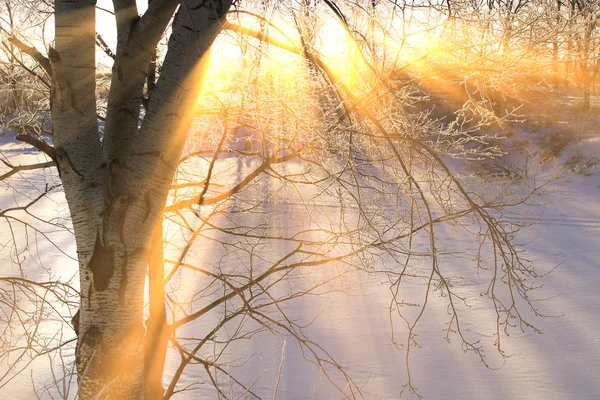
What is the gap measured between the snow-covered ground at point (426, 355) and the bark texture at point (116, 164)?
3.47 metres

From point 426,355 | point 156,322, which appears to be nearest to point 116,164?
point 156,322

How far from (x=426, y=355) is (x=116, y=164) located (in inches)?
258

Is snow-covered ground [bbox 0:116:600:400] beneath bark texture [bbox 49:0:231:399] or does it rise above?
beneath

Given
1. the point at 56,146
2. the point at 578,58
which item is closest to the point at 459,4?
the point at 578,58

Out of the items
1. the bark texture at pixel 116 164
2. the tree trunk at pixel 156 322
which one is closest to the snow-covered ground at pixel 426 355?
the tree trunk at pixel 156 322

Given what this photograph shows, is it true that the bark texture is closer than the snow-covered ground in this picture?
Yes

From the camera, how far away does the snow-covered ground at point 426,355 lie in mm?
7027

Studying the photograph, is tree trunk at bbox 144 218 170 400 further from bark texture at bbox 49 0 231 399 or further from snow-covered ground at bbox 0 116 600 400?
snow-covered ground at bbox 0 116 600 400

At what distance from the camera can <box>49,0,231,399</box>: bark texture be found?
211cm

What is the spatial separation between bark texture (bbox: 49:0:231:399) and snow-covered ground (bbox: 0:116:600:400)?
3.47m

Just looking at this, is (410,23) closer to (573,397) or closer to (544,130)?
(573,397)

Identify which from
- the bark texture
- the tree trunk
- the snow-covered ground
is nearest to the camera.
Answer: the bark texture

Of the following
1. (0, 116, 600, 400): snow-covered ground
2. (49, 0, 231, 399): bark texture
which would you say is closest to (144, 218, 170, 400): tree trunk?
(49, 0, 231, 399): bark texture

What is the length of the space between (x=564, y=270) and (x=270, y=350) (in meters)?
6.21
